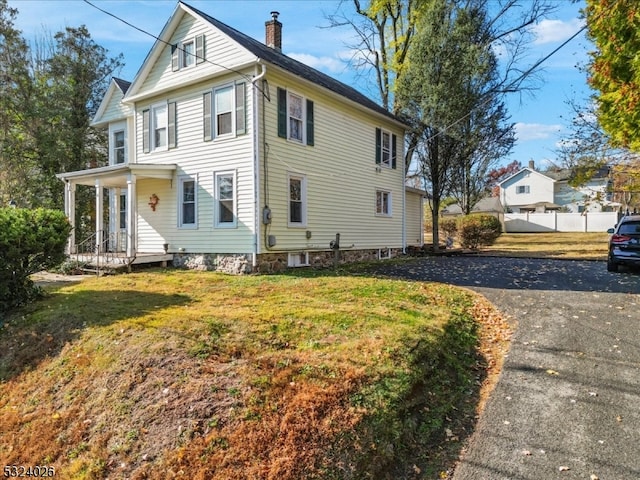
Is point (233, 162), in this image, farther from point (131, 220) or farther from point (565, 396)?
point (565, 396)

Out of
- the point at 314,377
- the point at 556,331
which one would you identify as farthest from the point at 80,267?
the point at 556,331

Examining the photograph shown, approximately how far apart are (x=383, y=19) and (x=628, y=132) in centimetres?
1744

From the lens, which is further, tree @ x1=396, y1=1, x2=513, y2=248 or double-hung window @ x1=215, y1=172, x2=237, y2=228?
tree @ x1=396, y1=1, x2=513, y2=248

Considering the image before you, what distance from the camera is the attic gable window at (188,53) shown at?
1229 cm

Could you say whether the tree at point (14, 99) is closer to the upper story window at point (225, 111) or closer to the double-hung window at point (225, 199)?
the upper story window at point (225, 111)

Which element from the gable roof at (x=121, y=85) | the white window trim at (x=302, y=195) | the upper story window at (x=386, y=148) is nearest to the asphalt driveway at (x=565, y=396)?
the white window trim at (x=302, y=195)

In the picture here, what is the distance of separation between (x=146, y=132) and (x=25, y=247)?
7776 millimetres

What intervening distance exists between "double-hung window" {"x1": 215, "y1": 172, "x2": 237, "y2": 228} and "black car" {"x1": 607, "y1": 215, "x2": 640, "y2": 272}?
35.5 feet

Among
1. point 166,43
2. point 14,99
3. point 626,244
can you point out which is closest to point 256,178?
point 166,43

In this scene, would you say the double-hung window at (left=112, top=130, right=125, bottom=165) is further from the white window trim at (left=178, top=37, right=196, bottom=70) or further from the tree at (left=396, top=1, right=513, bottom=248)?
the tree at (left=396, top=1, right=513, bottom=248)

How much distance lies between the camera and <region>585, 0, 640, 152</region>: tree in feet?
23.8

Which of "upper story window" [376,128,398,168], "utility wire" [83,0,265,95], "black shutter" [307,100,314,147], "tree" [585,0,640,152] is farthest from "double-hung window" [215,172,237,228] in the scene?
"tree" [585,0,640,152]

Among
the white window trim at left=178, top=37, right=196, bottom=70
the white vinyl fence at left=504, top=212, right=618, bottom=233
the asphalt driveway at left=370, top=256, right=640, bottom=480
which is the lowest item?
the asphalt driveway at left=370, top=256, right=640, bottom=480

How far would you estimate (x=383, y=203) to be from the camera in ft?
55.7
